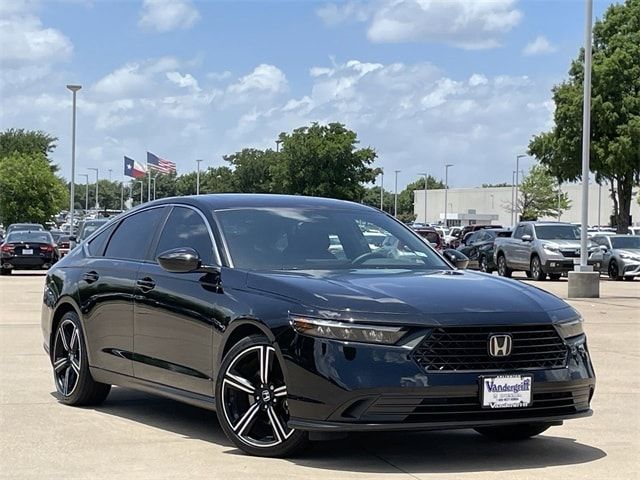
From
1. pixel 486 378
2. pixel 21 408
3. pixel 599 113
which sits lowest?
pixel 21 408

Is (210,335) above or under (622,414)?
above

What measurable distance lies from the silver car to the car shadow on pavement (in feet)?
90.4

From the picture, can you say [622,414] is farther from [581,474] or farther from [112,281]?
[112,281]

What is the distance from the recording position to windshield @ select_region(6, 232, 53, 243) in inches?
1458

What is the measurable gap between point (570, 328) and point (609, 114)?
4577 centimetres

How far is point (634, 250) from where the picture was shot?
35.9 m

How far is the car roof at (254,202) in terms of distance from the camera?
27.7 feet

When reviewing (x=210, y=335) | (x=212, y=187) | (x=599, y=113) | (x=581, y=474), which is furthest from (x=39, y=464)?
(x=212, y=187)

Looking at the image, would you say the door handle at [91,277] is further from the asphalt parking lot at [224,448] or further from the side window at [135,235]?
the asphalt parking lot at [224,448]

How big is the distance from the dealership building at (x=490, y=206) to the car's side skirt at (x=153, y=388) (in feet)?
327

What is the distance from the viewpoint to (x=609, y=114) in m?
51.2

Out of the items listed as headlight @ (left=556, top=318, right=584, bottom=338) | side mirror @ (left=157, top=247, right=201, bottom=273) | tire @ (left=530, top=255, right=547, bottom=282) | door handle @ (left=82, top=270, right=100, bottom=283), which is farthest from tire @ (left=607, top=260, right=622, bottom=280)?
side mirror @ (left=157, top=247, right=201, bottom=273)

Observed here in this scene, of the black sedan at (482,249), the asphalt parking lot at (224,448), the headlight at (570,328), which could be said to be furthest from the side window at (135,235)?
the black sedan at (482,249)

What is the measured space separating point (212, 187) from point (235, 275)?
3543 inches
